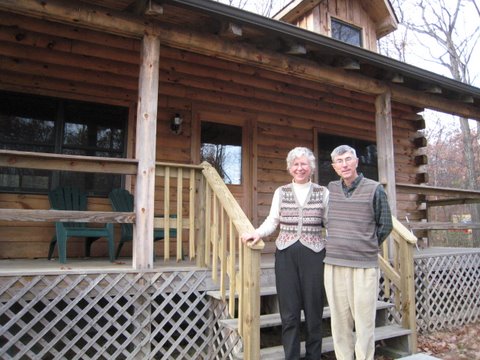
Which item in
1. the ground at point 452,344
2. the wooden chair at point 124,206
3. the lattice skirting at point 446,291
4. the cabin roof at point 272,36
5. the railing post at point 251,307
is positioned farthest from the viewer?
the lattice skirting at point 446,291

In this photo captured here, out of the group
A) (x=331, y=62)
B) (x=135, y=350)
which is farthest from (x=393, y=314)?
(x=331, y=62)

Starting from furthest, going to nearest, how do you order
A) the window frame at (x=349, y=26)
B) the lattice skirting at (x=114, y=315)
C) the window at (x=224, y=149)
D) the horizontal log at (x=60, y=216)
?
the window frame at (x=349, y=26), the window at (x=224, y=149), the horizontal log at (x=60, y=216), the lattice skirting at (x=114, y=315)

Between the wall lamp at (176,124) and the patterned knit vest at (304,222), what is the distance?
305cm

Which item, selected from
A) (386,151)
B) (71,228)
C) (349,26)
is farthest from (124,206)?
(349,26)

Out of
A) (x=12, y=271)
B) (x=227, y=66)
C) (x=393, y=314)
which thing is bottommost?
(x=393, y=314)

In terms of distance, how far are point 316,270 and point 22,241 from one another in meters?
3.58

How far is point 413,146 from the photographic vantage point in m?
7.96

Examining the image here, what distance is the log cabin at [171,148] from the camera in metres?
3.32

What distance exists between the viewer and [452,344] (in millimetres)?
4492

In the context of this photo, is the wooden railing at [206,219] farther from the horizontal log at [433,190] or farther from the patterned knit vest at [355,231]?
the horizontal log at [433,190]

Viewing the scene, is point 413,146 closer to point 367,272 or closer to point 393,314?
point 393,314

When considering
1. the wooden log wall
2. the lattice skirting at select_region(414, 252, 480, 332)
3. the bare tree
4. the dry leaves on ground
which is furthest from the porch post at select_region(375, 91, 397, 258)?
the bare tree

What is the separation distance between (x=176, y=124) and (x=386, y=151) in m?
2.81

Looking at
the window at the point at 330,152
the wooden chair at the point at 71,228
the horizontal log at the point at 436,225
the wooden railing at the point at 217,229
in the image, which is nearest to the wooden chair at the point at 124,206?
the wooden chair at the point at 71,228
